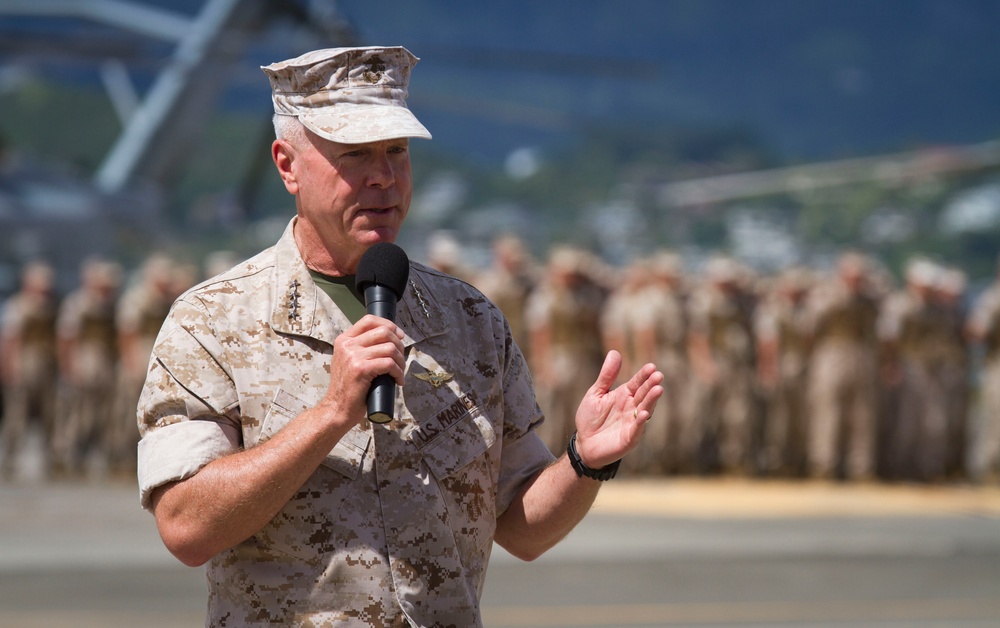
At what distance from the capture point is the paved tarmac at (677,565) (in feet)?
28.7

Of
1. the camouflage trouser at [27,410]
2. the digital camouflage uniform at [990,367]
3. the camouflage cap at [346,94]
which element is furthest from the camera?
the camouflage trouser at [27,410]

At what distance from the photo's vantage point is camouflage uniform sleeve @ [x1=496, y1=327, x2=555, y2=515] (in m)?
2.86

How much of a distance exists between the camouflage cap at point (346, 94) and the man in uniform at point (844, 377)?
45.0ft

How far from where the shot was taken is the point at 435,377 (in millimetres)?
2682

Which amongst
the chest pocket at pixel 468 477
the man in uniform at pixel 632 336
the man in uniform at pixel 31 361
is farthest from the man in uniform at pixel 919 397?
the chest pocket at pixel 468 477

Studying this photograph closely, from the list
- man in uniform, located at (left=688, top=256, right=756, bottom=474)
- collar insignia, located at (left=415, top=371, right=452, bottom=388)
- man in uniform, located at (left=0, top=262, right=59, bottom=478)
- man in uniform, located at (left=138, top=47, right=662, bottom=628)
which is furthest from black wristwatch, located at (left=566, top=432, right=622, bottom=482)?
man in uniform, located at (left=0, top=262, right=59, bottom=478)

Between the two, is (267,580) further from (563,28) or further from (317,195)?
(563,28)

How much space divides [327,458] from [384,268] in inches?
12.3

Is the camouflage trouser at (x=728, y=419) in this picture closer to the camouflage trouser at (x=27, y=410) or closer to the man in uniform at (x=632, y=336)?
the man in uniform at (x=632, y=336)

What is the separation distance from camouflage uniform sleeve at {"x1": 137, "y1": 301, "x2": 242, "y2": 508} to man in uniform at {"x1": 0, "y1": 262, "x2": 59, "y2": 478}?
1551 centimetres

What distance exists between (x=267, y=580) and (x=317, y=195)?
24.6 inches

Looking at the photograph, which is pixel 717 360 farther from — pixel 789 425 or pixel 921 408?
pixel 921 408

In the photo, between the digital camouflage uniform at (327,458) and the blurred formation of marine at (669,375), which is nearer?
the digital camouflage uniform at (327,458)

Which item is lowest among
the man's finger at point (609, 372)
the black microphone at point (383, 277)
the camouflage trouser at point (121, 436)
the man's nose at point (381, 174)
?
the man's finger at point (609, 372)
